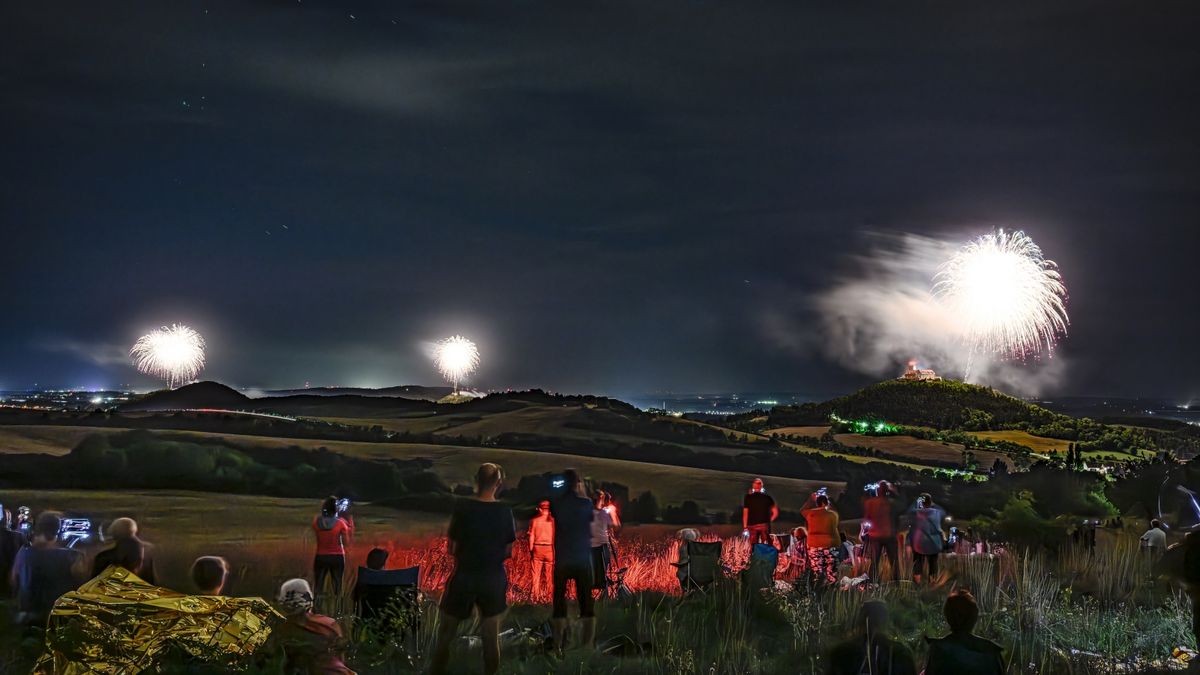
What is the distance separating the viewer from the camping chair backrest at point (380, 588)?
44.5ft

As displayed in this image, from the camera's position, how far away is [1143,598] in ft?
67.9

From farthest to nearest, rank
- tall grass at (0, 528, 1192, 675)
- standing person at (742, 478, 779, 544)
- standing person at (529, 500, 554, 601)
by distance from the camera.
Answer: standing person at (742, 478, 779, 544), standing person at (529, 500, 554, 601), tall grass at (0, 528, 1192, 675)

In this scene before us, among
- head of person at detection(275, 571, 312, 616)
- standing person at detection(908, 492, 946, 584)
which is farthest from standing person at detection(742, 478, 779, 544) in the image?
head of person at detection(275, 571, 312, 616)

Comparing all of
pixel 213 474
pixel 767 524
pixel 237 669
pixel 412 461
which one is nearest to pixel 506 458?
pixel 412 461

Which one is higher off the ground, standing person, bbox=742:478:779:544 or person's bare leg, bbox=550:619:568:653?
standing person, bbox=742:478:779:544

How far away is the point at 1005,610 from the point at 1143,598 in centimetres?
505

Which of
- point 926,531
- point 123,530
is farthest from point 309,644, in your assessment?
point 926,531

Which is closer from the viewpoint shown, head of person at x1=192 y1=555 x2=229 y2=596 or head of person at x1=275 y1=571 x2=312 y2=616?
head of person at x1=275 y1=571 x2=312 y2=616

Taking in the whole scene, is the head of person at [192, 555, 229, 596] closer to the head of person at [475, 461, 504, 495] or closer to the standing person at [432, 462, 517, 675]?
the standing person at [432, 462, 517, 675]

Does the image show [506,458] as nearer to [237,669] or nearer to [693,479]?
[693,479]

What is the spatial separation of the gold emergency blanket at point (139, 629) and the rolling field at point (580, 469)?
44424 mm

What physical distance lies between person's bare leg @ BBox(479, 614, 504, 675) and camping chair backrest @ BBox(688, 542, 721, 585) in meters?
5.96

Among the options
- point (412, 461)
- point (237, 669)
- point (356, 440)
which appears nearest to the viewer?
point (237, 669)

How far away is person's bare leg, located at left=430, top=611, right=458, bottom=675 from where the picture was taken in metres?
12.1
